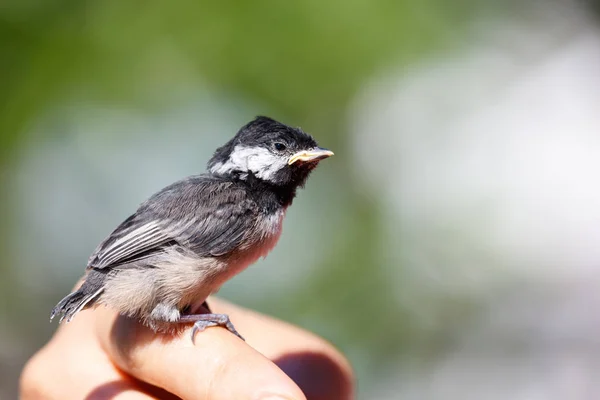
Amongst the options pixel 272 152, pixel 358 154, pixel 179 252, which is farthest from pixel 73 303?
pixel 358 154

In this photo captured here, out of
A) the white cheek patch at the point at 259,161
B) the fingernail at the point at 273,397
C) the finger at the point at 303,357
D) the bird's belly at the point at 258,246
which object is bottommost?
the fingernail at the point at 273,397

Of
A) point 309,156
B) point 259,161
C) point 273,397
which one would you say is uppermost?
point 309,156

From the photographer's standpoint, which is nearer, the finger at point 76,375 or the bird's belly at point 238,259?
the bird's belly at point 238,259

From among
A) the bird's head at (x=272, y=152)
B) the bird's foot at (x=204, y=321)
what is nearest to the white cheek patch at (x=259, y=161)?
the bird's head at (x=272, y=152)

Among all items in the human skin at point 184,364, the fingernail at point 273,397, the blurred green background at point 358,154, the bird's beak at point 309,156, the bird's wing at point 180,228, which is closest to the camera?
the fingernail at point 273,397

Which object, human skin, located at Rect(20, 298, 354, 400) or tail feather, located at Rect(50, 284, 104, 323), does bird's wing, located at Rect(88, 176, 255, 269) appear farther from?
human skin, located at Rect(20, 298, 354, 400)

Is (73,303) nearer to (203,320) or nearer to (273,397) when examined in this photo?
(203,320)

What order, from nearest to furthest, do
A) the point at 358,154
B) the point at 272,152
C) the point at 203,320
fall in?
the point at 203,320 → the point at 272,152 → the point at 358,154

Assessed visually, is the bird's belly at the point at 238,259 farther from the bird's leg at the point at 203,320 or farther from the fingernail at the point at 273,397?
the fingernail at the point at 273,397

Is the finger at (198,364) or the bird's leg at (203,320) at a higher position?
the bird's leg at (203,320)
